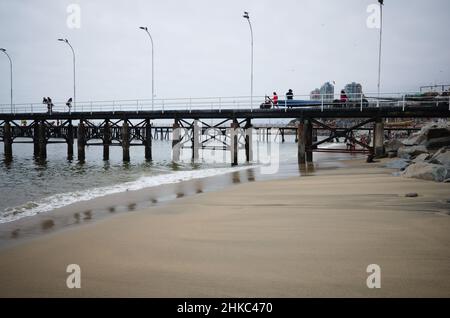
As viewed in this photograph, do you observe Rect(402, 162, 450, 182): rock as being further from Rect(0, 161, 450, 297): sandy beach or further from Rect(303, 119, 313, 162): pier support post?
Rect(303, 119, 313, 162): pier support post

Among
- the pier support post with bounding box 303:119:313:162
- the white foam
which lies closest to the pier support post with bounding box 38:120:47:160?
the white foam

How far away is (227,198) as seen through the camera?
28.8 ft

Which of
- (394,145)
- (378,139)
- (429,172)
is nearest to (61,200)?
(429,172)

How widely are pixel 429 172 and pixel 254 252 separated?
6993 millimetres

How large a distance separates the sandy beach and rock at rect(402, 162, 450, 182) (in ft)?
5.93

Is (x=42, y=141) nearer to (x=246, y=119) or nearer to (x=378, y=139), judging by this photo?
(x=246, y=119)

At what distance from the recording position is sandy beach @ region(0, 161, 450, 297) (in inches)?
127

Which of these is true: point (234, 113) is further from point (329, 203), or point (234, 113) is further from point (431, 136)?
point (329, 203)

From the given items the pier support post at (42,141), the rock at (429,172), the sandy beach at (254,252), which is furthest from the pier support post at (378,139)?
the pier support post at (42,141)

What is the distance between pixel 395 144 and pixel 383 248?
20.6 metres

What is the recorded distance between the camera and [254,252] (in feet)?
13.6

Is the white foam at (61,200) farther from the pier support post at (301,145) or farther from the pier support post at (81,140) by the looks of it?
the pier support post at (81,140)

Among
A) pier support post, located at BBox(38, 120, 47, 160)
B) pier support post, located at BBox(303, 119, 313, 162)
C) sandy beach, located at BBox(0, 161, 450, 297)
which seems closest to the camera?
sandy beach, located at BBox(0, 161, 450, 297)

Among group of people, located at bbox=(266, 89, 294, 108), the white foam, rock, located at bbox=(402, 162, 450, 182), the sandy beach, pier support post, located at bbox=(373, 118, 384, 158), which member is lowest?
the white foam
